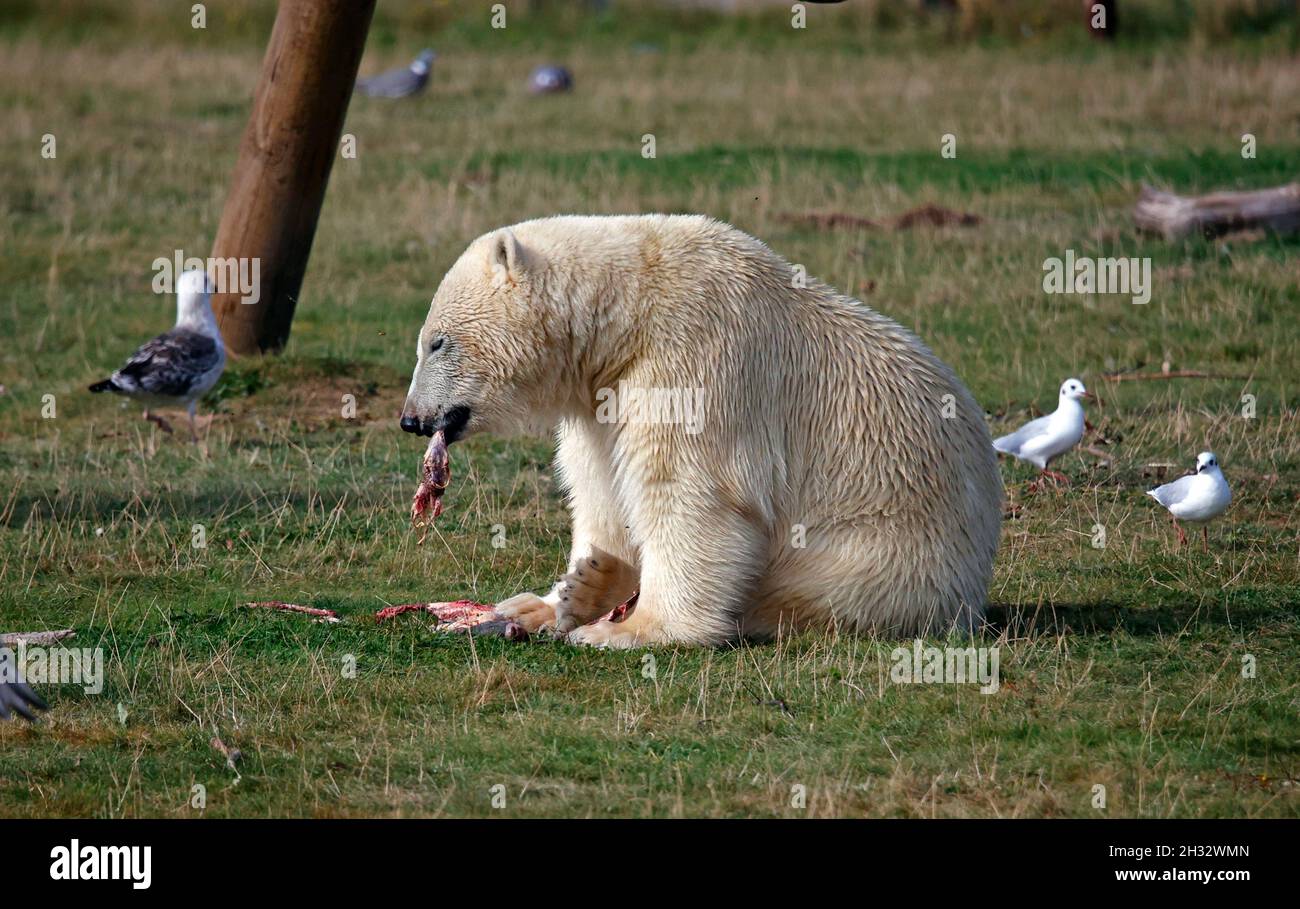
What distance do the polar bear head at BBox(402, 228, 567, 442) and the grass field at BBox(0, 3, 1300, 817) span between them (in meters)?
0.91

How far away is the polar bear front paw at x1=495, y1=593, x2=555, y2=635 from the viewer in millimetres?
6793

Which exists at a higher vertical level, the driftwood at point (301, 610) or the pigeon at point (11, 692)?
the driftwood at point (301, 610)

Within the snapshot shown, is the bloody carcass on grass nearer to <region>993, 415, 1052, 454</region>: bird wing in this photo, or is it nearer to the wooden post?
<region>993, 415, 1052, 454</region>: bird wing

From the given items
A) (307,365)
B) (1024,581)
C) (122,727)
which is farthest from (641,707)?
(307,365)

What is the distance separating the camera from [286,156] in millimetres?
11250

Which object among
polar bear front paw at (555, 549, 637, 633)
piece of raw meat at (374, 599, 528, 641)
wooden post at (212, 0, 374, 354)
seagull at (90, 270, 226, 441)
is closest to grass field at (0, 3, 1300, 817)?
piece of raw meat at (374, 599, 528, 641)

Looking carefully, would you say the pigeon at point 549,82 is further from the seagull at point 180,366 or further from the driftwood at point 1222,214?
the seagull at point 180,366

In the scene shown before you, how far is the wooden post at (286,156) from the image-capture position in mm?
11031

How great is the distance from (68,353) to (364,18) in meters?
3.52

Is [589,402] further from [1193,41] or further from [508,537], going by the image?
[1193,41]

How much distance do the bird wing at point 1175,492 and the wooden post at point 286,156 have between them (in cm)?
602

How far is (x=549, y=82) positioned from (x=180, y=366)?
12686 mm

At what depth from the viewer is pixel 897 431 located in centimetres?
655

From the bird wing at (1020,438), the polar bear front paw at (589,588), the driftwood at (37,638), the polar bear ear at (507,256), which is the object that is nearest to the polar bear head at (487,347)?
the polar bear ear at (507,256)
